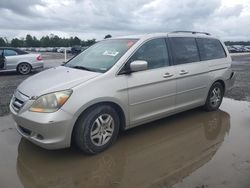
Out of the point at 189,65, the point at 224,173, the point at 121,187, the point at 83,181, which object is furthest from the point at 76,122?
the point at 189,65

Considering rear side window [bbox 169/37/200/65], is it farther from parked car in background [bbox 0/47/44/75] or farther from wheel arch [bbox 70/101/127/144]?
parked car in background [bbox 0/47/44/75]

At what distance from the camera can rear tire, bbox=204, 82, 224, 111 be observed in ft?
20.3

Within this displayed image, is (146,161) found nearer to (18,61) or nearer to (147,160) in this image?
(147,160)

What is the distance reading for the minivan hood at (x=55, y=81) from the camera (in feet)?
13.0

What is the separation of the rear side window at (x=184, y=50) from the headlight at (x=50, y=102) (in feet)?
7.65

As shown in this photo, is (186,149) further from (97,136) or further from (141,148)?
(97,136)

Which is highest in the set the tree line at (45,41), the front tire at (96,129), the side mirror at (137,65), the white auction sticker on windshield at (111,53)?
the tree line at (45,41)

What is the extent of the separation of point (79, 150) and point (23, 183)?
37.9 inches

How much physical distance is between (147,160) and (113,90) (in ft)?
3.64

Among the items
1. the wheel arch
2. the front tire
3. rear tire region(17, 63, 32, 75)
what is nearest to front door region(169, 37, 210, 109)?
the wheel arch

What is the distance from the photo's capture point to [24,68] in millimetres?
13312

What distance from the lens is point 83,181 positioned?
136 inches

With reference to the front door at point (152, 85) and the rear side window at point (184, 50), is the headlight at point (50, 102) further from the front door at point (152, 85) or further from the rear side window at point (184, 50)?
the rear side window at point (184, 50)

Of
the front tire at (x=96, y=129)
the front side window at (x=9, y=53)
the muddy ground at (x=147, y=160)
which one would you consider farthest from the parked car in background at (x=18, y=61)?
the front tire at (x=96, y=129)
